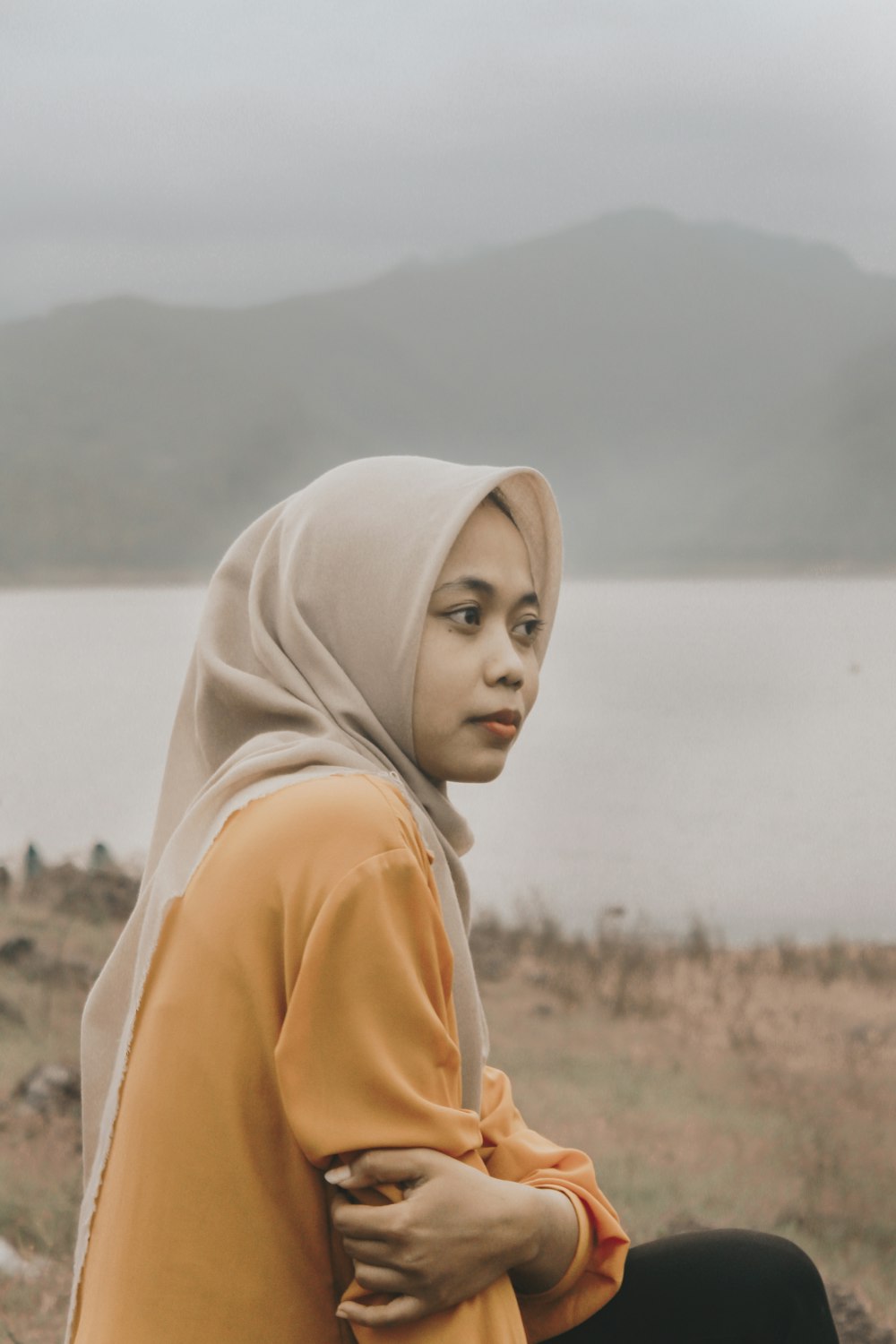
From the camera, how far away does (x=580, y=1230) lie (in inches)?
46.4

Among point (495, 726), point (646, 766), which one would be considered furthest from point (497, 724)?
point (646, 766)

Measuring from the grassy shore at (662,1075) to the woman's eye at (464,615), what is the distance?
6.44ft

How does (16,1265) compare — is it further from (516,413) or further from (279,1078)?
(516,413)

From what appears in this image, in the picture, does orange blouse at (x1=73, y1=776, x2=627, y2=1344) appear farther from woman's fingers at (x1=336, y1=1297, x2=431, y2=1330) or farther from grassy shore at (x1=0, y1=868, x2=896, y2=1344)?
grassy shore at (x1=0, y1=868, x2=896, y2=1344)

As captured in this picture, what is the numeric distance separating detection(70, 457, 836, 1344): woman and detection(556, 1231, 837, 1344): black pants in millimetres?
175

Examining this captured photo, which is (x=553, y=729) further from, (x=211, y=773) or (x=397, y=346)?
(x=397, y=346)

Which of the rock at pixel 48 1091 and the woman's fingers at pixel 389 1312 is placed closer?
the woman's fingers at pixel 389 1312

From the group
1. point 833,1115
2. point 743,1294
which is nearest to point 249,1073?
point 743,1294

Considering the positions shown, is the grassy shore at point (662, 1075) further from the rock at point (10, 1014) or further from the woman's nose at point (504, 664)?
the woman's nose at point (504, 664)

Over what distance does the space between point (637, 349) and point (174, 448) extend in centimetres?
2757

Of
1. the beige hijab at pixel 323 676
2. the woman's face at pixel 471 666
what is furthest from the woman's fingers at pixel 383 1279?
the woman's face at pixel 471 666

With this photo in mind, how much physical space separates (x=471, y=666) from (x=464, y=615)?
0.16 feet

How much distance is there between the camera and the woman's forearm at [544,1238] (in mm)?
1065

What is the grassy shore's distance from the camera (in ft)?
10.7
